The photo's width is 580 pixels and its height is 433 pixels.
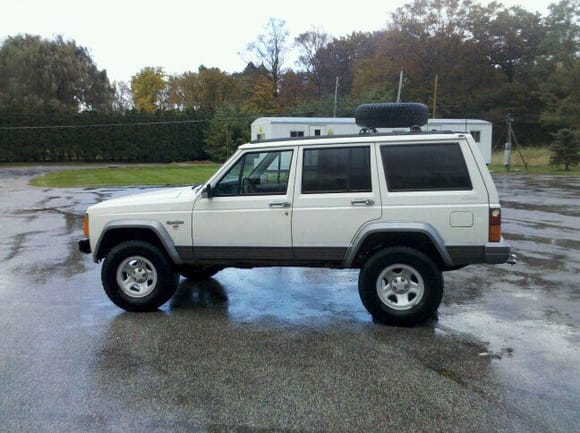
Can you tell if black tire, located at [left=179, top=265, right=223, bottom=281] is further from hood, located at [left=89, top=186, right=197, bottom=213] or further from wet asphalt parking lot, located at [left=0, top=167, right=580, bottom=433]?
hood, located at [left=89, top=186, right=197, bottom=213]

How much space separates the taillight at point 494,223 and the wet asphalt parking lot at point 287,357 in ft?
3.19

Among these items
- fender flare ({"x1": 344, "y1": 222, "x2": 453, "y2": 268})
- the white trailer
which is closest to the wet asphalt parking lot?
fender flare ({"x1": 344, "y1": 222, "x2": 453, "y2": 268})

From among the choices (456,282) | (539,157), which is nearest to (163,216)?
(456,282)

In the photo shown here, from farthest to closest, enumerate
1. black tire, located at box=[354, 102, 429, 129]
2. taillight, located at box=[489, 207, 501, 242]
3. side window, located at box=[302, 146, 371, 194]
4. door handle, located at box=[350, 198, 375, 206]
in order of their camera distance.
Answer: black tire, located at box=[354, 102, 429, 129]
side window, located at box=[302, 146, 371, 194]
door handle, located at box=[350, 198, 375, 206]
taillight, located at box=[489, 207, 501, 242]

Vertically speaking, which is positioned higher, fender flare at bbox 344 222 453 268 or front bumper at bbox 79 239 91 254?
fender flare at bbox 344 222 453 268

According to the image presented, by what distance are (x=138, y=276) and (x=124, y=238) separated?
51 centimetres

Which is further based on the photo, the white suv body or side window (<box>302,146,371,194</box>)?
side window (<box>302,146,371,194</box>)

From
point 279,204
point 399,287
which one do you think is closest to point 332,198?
point 279,204

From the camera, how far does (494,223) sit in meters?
5.34

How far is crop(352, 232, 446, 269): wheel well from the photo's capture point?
18.2 ft

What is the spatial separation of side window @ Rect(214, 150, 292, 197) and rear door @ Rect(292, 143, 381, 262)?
9.8 inches

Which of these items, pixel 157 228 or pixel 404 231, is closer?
pixel 404 231

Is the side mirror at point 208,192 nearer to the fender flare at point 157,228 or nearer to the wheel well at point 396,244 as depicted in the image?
the fender flare at point 157,228

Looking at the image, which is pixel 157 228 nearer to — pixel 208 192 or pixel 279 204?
pixel 208 192
